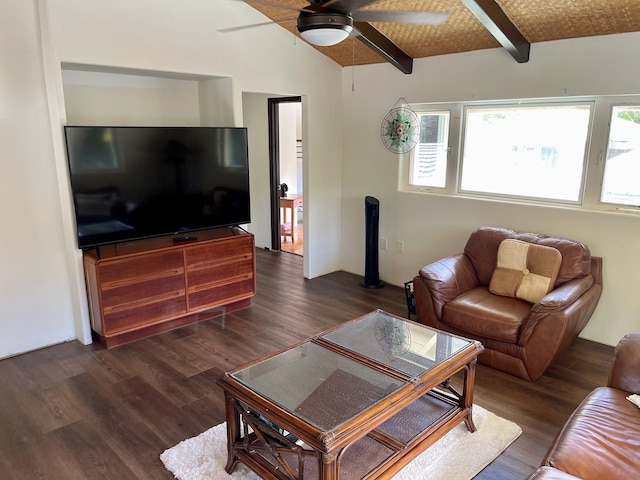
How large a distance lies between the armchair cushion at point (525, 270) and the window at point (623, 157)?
2.39 feet

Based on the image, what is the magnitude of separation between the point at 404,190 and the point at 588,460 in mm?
3423

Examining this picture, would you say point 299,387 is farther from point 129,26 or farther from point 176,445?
point 129,26

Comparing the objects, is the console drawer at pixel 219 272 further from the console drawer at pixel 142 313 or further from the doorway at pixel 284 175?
the doorway at pixel 284 175

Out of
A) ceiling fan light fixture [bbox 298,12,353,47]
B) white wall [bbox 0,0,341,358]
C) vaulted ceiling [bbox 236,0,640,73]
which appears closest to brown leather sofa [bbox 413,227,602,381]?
vaulted ceiling [bbox 236,0,640,73]

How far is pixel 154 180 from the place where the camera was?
3734 mm

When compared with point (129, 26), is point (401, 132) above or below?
below

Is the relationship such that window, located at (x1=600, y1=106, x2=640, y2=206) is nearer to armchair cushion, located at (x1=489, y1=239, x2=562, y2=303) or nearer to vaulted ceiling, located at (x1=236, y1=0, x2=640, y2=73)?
vaulted ceiling, located at (x1=236, y1=0, x2=640, y2=73)

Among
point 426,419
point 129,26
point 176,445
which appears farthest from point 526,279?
point 129,26

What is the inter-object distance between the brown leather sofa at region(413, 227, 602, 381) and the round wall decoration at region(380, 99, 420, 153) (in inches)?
50.8

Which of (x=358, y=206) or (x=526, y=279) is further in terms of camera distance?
(x=358, y=206)

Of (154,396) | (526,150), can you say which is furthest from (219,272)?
(526,150)

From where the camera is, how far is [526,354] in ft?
10.2

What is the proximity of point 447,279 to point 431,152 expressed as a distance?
162 cm

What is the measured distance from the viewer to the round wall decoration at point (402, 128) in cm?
470
